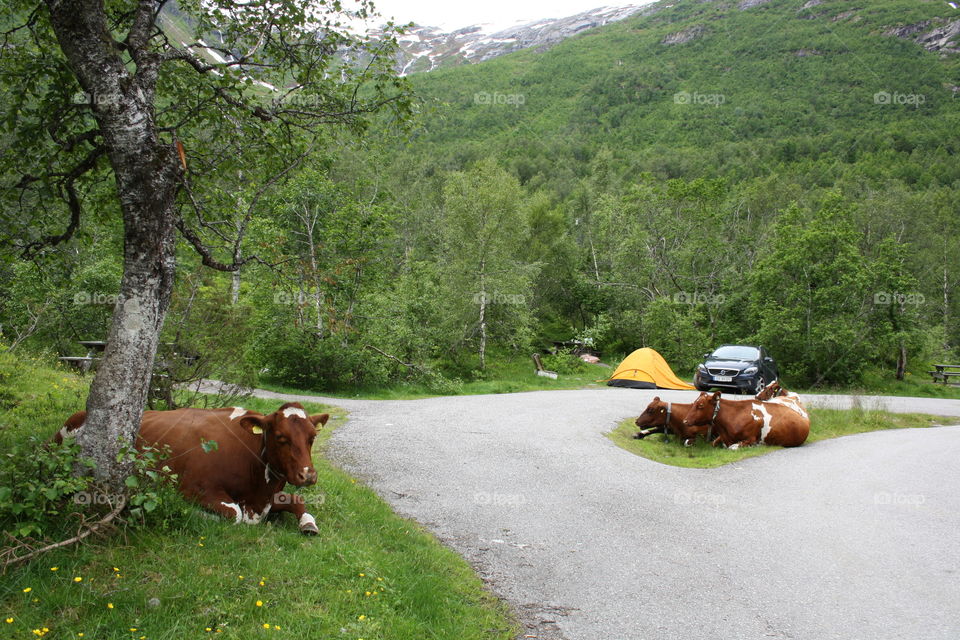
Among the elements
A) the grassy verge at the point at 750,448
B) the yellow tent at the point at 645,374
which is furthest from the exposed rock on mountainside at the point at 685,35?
the grassy verge at the point at 750,448

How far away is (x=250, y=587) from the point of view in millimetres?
3723

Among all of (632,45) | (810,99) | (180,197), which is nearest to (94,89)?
(180,197)

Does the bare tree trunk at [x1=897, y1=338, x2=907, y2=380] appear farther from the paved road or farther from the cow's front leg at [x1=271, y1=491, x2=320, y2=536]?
the cow's front leg at [x1=271, y1=491, x2=320, y2=536]

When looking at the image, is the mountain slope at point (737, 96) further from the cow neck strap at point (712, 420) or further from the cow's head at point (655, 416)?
the cow neck strap at point (712, 420)

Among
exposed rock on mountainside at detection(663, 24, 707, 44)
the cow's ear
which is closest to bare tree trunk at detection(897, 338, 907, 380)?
the cow's ear

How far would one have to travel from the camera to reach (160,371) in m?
8.37

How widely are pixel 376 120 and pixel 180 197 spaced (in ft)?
7.94

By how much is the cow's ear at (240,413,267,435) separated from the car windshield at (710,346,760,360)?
63.5 ft

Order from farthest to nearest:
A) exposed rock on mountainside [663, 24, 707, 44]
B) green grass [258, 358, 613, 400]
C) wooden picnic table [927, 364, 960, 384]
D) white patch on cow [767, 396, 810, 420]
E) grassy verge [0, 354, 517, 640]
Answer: exposed rock on mountainside [663, 24, 707, 44] → wooden picnic table [927, 364, 960, 384] → green grass [258, 358, 613, 400] → white patch on cow [767, 396, 810, 420] → grassy verge [0, 354, 517, 640]

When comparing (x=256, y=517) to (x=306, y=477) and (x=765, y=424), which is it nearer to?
(x=306, y=477)

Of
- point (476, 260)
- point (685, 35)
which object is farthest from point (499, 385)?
point (685, 35)

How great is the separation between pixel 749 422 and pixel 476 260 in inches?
732

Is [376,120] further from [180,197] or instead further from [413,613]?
[413,613]

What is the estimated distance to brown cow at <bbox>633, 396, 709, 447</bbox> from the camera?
12.1 metres
